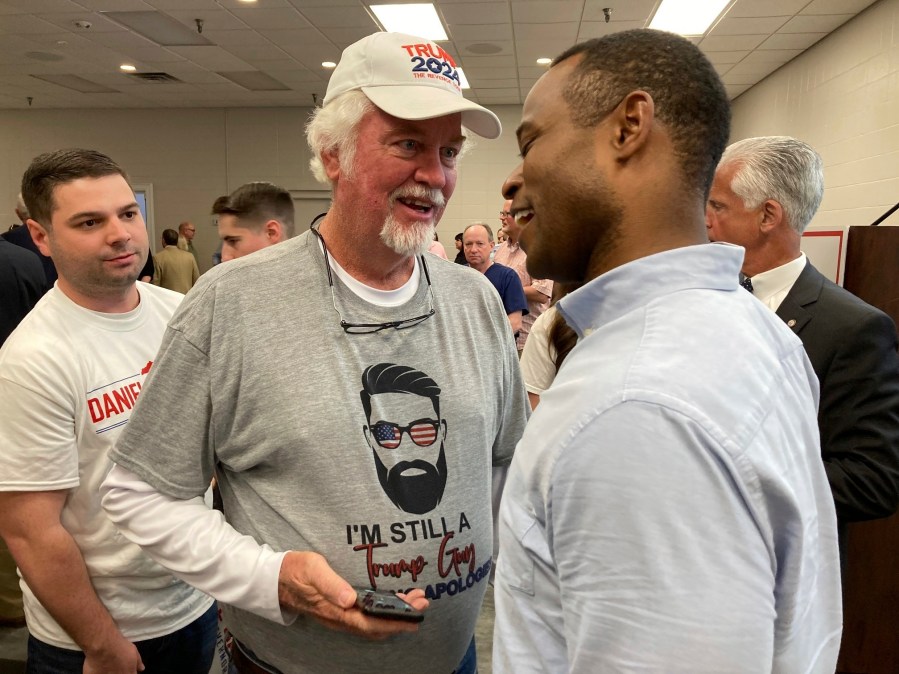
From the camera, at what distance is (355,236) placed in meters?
1.22

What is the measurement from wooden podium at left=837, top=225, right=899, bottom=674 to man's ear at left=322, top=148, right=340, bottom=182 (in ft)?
6.87

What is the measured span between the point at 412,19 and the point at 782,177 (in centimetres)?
521

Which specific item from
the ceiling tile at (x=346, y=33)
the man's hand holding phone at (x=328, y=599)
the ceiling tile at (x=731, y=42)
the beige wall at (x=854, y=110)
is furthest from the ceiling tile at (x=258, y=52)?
the man's hand holding phone at (x=328, y=599)

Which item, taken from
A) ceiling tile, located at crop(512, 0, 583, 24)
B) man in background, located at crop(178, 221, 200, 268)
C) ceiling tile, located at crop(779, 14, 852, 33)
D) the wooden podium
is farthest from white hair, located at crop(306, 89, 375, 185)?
man in background, located at crop(178, 221, 200, 268)

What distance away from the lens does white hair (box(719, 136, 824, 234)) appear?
6.02 ft

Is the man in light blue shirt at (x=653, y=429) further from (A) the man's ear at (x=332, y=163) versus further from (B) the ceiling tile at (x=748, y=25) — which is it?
(B) the ceiling tile at (x=748, y=25)

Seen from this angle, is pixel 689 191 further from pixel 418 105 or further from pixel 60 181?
pixel 60 181

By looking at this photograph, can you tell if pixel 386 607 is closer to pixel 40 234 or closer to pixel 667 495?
pixel 667 495

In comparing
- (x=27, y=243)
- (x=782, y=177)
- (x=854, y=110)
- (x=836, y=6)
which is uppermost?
(x=836, y=6)

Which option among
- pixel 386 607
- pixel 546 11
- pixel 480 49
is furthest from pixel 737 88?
pixel 386 607

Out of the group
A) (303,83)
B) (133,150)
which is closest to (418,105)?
(303,83)

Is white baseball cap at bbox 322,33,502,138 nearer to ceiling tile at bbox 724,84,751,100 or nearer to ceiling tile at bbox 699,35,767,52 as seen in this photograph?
ceiling tile at bbox 699,35,767,52

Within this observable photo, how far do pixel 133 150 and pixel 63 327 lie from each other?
10669 mm

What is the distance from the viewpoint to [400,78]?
1204mm
